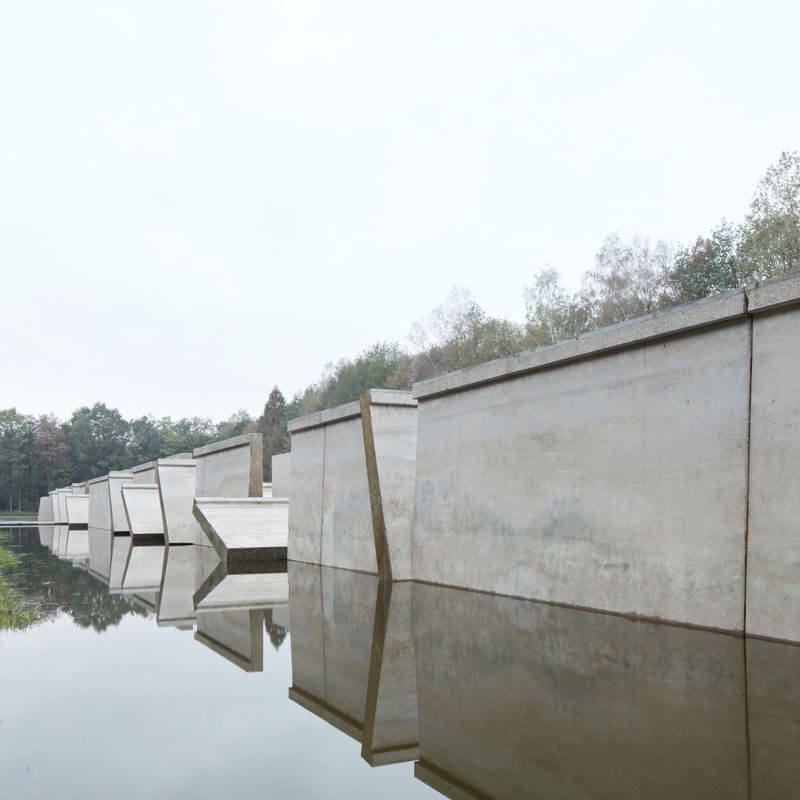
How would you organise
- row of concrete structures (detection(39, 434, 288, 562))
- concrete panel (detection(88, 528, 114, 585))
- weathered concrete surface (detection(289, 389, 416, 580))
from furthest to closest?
row of concrete structures (detection(39, 434, 288, 562)) → concrete panel (detection(88, 528, 114, 585)) → weathered concrete surface (detection(289, 389, 416, 580))

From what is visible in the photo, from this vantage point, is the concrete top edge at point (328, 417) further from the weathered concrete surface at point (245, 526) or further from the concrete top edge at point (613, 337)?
the concrete top edge at point (613, 337)

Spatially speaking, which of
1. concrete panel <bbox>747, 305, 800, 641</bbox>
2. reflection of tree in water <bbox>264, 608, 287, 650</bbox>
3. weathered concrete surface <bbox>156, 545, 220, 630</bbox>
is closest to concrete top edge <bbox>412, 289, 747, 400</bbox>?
concrete panel <bbox>747, 305, 800, 641</bbox>

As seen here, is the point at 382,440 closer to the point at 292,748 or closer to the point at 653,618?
the point at 653,618

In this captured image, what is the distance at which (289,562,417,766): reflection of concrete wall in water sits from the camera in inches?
151

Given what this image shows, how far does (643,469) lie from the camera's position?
21.0 feet

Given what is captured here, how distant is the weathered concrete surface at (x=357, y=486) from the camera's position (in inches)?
405

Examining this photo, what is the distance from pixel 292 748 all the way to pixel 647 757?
1.53 metres

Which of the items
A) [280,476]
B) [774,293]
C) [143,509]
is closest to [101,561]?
[143,509]

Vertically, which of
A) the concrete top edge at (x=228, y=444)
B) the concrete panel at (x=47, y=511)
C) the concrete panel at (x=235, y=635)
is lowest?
the concrete panel at (x=47, y=511)

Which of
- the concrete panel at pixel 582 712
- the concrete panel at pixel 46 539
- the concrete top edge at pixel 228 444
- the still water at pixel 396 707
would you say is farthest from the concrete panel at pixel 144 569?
the concrete panel at pixel 582 712

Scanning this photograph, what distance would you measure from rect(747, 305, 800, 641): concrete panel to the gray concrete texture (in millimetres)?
250

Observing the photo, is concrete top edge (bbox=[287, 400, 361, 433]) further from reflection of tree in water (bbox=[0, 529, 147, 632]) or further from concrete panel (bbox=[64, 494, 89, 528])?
concrete panel (bbox=[64, 494, 89, 528])

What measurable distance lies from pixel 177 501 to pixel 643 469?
621 inches

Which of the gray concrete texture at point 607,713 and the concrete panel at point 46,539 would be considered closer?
the gray concrete texture at point 607,713
